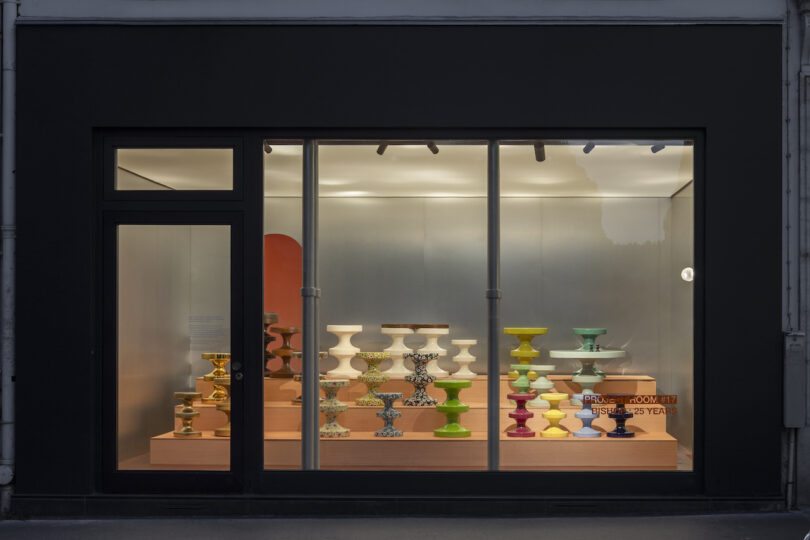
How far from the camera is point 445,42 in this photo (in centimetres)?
665

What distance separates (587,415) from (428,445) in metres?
1.35

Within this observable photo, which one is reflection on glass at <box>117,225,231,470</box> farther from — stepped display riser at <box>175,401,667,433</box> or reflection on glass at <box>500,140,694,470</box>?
reflection on glass at <box>500,140,694,470</box>

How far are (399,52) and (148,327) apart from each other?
3.07 m

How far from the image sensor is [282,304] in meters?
6.77

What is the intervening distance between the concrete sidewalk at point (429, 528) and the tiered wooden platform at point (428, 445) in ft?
1.48

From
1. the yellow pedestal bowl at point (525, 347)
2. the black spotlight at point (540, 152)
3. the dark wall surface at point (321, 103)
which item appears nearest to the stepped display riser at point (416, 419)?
the yellow pedestal bowl at point (525, 347)

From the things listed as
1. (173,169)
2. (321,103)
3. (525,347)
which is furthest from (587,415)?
(173,169)

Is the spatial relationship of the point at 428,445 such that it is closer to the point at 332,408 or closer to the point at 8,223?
the point at 332,408

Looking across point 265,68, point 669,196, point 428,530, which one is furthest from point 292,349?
point 669,196

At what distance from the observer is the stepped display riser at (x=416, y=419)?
6711 millimetres

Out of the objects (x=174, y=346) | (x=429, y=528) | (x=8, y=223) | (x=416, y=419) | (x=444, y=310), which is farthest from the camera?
(x=444, y=310)

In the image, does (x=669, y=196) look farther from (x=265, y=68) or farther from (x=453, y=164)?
(x=265, y=68)

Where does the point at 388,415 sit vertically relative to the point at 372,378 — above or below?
below

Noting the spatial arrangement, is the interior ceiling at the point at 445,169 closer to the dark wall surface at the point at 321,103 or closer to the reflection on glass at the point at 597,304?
the reflection on glass at the point at 597,304
